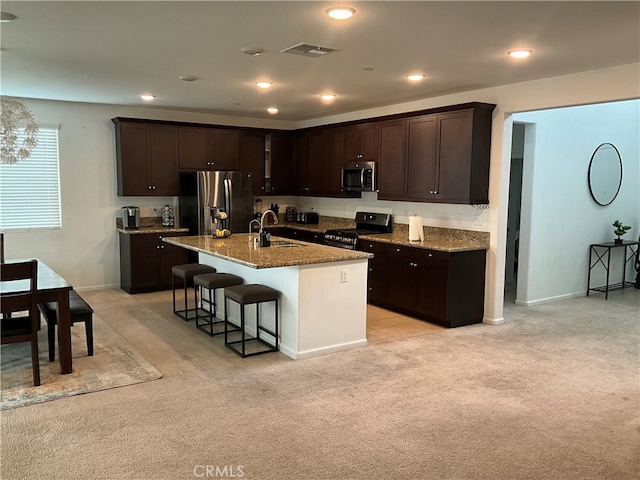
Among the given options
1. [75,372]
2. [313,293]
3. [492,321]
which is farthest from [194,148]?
[492,321]

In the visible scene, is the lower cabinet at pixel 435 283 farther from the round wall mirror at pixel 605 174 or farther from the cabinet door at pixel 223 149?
the cabinet door at pixel 223 149

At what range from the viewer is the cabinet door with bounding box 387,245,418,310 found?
5.78 metres

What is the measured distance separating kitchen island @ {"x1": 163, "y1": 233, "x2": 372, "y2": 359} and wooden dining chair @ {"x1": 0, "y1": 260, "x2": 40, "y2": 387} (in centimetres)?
148

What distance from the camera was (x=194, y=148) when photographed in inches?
293

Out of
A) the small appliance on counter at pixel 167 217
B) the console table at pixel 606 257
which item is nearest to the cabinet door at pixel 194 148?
the small appliance on counter at pixel 167 217

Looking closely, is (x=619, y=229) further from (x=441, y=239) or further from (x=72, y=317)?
(x=72, y=317)

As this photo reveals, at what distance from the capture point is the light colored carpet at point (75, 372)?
3.68 m

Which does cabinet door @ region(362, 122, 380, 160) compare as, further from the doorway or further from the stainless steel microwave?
the doorway

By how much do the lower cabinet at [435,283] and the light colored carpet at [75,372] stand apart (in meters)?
2.91

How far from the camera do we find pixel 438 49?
12.8 ft

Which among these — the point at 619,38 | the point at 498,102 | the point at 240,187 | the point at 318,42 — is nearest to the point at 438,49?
the point at 318,42

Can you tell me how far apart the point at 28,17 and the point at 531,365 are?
452cm

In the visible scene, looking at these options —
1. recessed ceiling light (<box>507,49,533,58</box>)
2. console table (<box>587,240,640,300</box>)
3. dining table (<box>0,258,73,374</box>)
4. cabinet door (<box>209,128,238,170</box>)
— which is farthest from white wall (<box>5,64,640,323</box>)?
dining table (<box>0,258,73,374</box>)

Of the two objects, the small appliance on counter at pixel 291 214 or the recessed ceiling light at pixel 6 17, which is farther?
the small appliance on counter at pixel 291 214
